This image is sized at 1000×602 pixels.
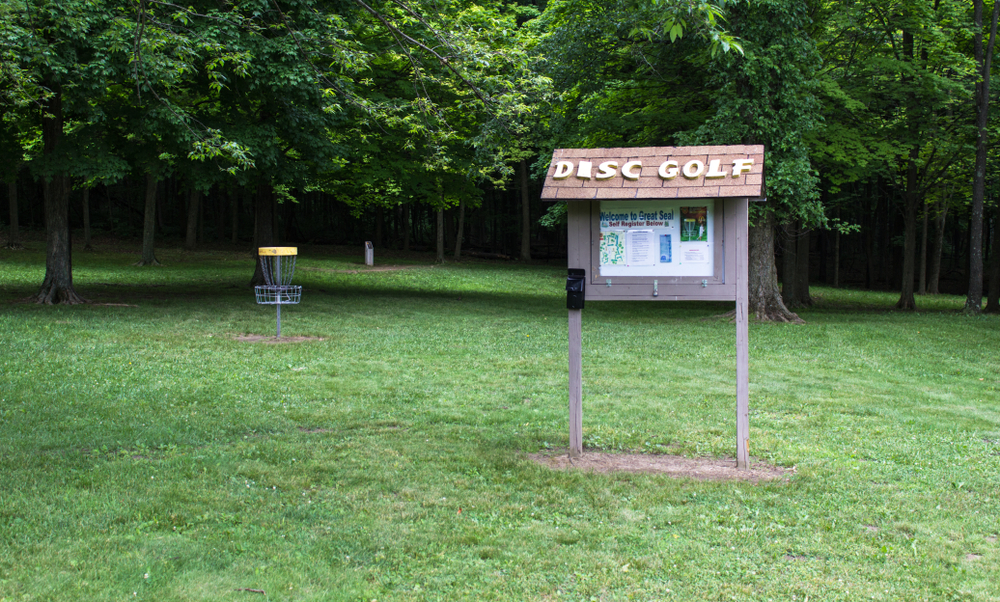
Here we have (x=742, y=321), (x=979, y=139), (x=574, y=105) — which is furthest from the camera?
(x=574, y=105)

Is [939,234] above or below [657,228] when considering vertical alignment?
above

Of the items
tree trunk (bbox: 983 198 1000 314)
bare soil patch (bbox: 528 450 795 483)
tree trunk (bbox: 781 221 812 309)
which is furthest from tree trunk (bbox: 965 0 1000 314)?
bare soil patch (bbox: 528 450 795 483)

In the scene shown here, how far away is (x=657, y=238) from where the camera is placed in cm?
598

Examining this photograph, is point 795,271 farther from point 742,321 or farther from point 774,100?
point 742,321

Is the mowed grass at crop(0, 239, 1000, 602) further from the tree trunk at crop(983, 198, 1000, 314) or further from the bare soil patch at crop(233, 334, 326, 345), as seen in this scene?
the tree trunk at crop(983, 198, 1000, 314)

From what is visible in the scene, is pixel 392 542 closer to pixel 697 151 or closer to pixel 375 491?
pixel 375 491

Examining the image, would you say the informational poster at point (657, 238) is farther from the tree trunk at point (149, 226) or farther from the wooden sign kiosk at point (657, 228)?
the tree trunk at point (149, 226)

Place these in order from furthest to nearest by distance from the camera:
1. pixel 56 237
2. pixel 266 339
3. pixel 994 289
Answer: pixel 994 289 < pixel 56 237 < pixel 266 339

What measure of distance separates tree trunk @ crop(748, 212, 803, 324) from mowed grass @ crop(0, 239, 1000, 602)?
415cm

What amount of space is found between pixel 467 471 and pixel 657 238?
229 cm

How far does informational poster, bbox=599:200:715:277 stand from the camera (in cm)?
590

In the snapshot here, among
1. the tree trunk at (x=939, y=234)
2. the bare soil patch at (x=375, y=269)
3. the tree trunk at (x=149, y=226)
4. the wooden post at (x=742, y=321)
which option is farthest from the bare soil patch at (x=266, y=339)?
the tree trunk at (x=939, y=234)

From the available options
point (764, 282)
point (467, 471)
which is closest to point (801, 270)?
point (764, 282)

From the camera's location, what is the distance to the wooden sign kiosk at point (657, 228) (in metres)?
5.72
